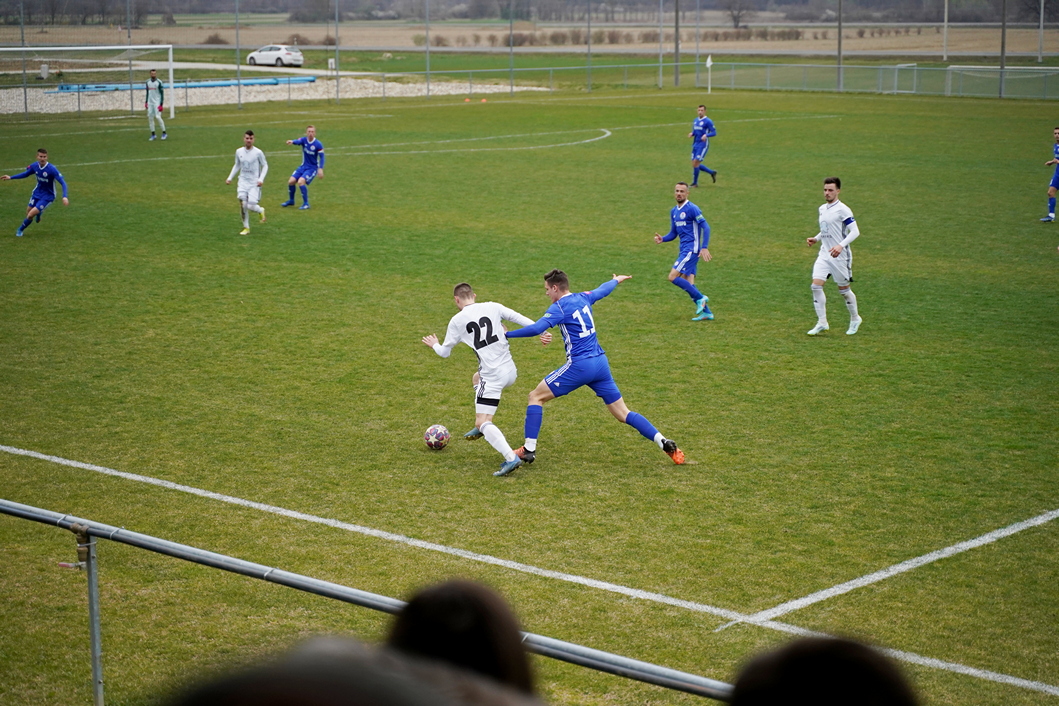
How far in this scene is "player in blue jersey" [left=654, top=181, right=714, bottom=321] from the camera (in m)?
17.8

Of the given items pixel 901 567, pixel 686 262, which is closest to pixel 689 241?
pixel 686 262

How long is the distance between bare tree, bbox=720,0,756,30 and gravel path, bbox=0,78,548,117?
5635 cm

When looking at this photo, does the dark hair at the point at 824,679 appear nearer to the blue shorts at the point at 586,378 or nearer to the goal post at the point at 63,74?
the blue shorts at the point at 586,378

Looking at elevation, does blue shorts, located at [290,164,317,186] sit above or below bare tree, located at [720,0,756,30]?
below

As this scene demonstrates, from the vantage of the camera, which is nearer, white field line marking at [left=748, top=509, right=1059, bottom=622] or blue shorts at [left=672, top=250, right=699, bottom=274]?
white field line marking at [left=748, top=509, right=1059, bottom=622]

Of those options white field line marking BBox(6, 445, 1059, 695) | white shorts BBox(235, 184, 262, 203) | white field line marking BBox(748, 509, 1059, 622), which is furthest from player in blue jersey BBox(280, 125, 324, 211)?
white field line marking BBox(748, 509, 1059, 622)

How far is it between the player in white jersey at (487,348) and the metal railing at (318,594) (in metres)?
5.74

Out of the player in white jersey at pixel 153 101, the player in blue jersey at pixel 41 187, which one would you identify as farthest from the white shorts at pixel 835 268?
the player in white jersey at pixel 153 101

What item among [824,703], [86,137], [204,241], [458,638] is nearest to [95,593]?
[458,638]

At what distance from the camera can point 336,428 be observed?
1281cm

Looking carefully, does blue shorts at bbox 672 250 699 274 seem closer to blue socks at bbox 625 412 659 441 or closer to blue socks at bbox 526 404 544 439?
blue socks at bbox 625 412 659 441

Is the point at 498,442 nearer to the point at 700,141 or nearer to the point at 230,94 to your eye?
the point at 700,141

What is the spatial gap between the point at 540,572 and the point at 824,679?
7700 mm

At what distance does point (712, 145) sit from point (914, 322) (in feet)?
85.6
